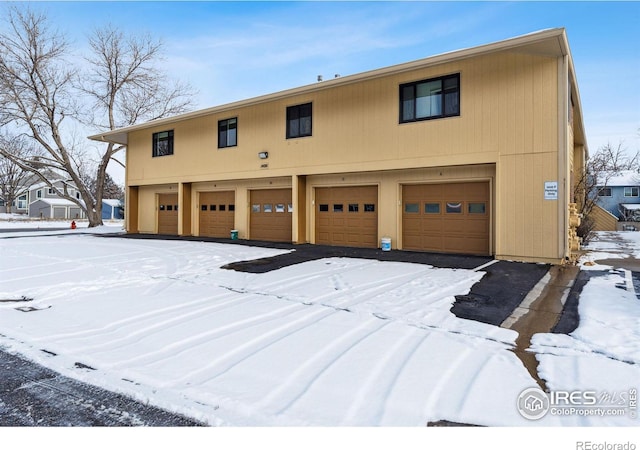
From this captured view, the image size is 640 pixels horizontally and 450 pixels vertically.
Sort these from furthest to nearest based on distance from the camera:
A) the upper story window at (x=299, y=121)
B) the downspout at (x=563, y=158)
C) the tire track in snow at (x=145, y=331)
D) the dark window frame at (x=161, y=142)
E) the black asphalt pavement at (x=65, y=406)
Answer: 1. the dark window frame at (x=161, y=142)
2. the upper story window at (x=299, y=121)
3. the downspout at (x=563, y=158)
4. the tire track in snow at (x=145, y=331)
5. the black asphalt pavement at (x=65, y=406)

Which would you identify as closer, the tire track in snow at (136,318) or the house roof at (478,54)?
the tire track in snow at (136,318)

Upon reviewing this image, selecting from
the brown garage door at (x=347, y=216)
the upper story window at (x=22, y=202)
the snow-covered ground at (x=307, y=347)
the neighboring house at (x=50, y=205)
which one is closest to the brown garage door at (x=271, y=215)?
the brown garage door at (x=347, y=216)

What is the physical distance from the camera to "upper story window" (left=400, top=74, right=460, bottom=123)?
9.14 meters

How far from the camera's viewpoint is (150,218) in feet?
55.5

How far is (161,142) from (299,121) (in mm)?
7406

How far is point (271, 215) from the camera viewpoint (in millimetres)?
13000

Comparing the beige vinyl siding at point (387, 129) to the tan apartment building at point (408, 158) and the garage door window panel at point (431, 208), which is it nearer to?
the tan apartment building at point (408, 158)

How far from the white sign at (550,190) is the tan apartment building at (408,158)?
23 millimetres

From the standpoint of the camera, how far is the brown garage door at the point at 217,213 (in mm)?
14156

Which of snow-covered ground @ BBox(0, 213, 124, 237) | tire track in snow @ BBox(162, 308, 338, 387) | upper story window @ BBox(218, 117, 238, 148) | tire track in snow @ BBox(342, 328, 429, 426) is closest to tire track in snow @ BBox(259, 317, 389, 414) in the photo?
tire track in snow @ BBox(342, 328, 429, 426)

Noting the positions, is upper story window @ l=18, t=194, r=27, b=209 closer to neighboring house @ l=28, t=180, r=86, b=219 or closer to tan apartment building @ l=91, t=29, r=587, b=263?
neighboring house @ l=28, t=180, r=86, b=219

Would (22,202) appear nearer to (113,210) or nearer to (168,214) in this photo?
(113,210)

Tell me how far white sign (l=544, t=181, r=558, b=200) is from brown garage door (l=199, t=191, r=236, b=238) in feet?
33.2
